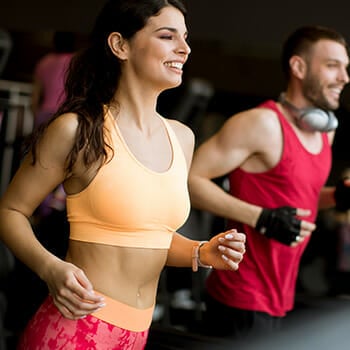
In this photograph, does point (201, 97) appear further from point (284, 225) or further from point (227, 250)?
point (227, 250)

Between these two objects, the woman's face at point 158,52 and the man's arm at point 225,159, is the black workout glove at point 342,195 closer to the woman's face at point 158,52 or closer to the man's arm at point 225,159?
the man's arm at point 225,159

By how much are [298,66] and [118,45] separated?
1275 millimetres

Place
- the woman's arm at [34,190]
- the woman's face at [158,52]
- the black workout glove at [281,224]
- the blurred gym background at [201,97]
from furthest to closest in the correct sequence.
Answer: the blurred gym background at [201,97] < the black workout glove at [281,224] < the woman's face at [158,52] < the woman's arm at [34,190]

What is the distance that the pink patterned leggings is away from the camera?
79.2 inches

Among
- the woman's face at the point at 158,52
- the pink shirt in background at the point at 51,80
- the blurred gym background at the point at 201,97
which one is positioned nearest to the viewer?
the woman's face at the point at 158,52

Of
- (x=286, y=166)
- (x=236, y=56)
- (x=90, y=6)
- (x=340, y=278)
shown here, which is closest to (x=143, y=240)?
(x=286, y=166)

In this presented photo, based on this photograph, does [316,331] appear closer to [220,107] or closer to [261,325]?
[261,325]

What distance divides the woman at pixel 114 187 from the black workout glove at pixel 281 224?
72 centimetres

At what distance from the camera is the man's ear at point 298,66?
329cm

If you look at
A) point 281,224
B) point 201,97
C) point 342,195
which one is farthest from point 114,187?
point 201,97

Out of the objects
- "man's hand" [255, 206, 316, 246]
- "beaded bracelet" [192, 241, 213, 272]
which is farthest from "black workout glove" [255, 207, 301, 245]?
"beaded bracelet" [192, 241, 213, 272]

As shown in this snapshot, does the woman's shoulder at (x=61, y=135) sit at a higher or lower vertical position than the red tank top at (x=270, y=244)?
higher

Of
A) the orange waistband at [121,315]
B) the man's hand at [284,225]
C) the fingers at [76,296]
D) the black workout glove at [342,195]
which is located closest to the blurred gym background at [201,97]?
the man's hand at [284,225]

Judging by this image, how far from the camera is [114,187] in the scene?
2.01 m
